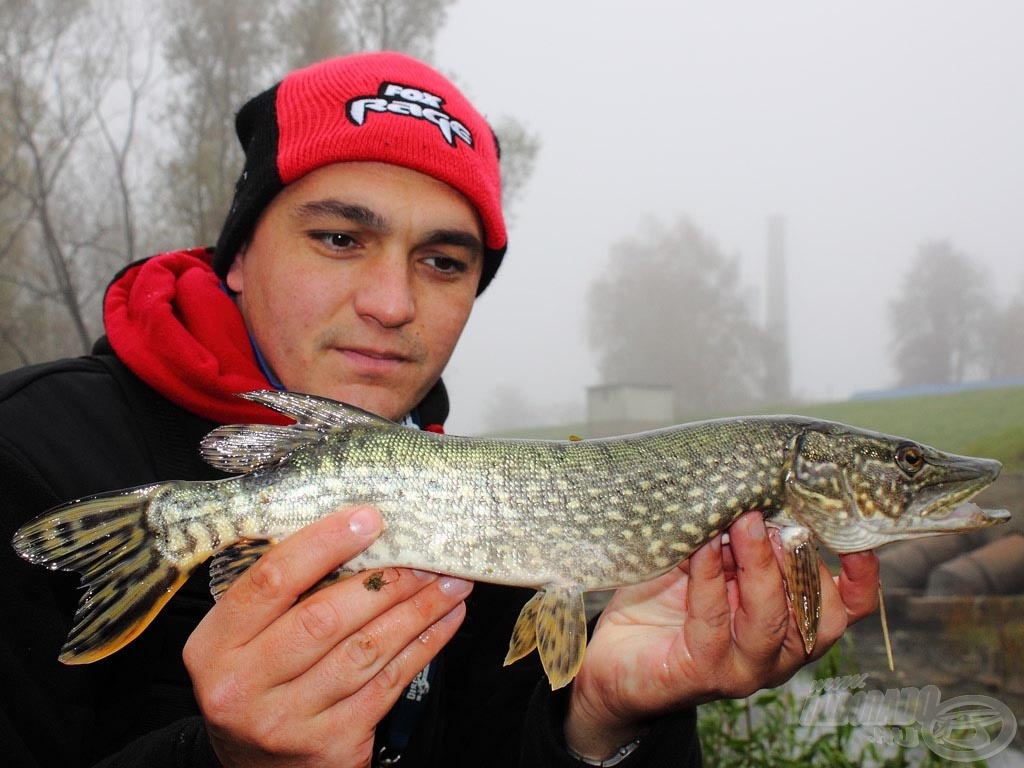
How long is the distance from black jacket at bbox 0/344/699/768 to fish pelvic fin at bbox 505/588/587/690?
1.49ft

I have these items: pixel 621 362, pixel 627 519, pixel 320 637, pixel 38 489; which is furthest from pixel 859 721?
pixel 621 362

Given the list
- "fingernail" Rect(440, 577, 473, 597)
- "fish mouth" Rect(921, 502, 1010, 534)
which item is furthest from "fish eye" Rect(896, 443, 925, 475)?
"fingernail" Rect(440, 577, 473, 597)

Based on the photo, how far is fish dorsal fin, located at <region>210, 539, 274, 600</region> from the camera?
4.85 feet

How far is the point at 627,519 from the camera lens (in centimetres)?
173

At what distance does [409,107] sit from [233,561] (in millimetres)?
1465

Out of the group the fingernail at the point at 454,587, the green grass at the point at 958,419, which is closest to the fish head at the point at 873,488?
the fingernail at the point at 454,587

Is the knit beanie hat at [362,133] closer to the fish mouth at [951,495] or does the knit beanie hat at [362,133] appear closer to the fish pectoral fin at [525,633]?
the fish pectoral fin at [525,633]

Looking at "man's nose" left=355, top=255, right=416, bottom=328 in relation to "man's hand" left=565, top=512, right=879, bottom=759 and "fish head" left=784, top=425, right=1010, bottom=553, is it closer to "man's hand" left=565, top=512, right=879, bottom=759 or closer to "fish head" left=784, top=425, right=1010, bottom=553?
"man's hand" left=565, top=512, right=879, bottom=759

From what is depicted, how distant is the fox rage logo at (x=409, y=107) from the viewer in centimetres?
218

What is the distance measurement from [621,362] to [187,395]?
23.9 meters

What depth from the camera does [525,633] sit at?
1.70 meters

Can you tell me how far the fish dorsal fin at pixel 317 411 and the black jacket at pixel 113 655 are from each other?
1.61ft

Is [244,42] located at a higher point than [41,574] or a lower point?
higher

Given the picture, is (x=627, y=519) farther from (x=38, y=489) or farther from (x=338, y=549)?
(x=38, y=489)
